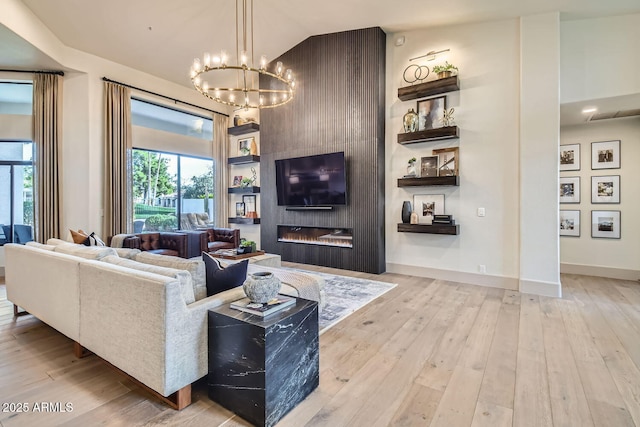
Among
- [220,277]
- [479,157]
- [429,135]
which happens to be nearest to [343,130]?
[429,135]

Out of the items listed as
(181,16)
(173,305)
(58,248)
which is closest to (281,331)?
(173,305)

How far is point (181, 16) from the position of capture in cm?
484

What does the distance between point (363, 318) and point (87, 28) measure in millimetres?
6045

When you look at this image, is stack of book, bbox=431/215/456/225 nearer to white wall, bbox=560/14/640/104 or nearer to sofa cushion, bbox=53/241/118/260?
white wall, bbox=560/14/640/104

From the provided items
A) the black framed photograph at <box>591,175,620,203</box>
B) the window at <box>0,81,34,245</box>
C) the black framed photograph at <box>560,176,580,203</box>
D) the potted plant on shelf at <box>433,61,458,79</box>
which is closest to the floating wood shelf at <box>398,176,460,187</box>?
the potted plant on shelf at <box>433,61,458,79</box>

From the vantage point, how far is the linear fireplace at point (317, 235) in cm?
574

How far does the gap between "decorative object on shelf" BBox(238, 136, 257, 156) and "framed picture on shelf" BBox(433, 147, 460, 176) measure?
4.34m

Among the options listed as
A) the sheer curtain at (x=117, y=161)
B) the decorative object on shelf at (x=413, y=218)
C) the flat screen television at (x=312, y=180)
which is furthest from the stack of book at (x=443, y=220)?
the sheer curtain at (x=117, y=161)

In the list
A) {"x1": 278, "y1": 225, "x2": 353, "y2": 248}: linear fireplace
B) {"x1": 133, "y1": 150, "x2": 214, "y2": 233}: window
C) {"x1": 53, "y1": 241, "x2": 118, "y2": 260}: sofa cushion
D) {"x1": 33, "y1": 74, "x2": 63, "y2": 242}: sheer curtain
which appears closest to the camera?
{"x1": 53, "y1": 241, "x2": 118, "y2": 260}: sofa cushion

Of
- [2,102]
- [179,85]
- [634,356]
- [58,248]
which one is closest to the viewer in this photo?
[634,356]

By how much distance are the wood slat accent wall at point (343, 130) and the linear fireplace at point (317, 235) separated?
115mm

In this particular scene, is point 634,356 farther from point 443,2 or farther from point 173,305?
point 443,2

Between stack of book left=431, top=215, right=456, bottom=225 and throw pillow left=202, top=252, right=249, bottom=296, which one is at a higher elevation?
stack of book left=431, top=215, right=456, bottom=225

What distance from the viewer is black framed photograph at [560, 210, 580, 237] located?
17.1ft
